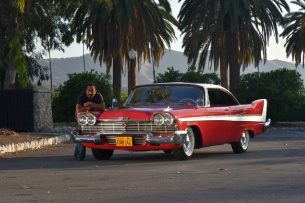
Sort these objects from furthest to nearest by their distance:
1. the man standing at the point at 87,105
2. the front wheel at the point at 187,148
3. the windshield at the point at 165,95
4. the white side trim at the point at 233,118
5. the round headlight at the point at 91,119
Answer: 1. the windshield at the point at 165,95
2. the man standing at the point at 87,105
3. the white side trim at the point at 233,118
4. the round headlight at the point at 91,119
5. the front wheel at the point at 187,148

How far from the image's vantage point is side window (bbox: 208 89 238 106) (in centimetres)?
1462

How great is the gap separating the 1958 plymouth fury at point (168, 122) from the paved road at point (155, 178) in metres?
0.34

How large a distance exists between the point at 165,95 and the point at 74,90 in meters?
19.9

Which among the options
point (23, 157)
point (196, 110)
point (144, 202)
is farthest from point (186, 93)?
point (144, 202)

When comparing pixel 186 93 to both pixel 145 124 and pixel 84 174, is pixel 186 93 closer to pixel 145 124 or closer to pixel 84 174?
pixel 145 124

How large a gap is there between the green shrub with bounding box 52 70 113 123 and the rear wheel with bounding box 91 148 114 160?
1951 cm

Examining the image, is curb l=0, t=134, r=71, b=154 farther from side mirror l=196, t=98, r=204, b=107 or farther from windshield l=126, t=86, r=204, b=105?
side mirror l=196, t=98, r=204, b=107

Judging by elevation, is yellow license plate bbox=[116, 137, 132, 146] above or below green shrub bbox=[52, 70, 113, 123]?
below

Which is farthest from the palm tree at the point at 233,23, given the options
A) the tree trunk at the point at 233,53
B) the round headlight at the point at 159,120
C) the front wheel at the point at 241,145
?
the round headlight at the point at 159,120

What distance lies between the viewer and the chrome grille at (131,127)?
1277 cm

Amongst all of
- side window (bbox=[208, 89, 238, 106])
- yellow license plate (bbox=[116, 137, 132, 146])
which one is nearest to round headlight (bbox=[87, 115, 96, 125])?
yellow license plate (bbox=[116, 137, 132, 146])

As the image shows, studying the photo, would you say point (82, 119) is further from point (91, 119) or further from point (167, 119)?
point (167, 119)

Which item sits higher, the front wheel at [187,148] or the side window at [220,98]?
the side window at [220,98]

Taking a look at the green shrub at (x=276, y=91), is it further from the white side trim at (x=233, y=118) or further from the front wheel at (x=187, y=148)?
the front wheel at (x=187, y=148)
